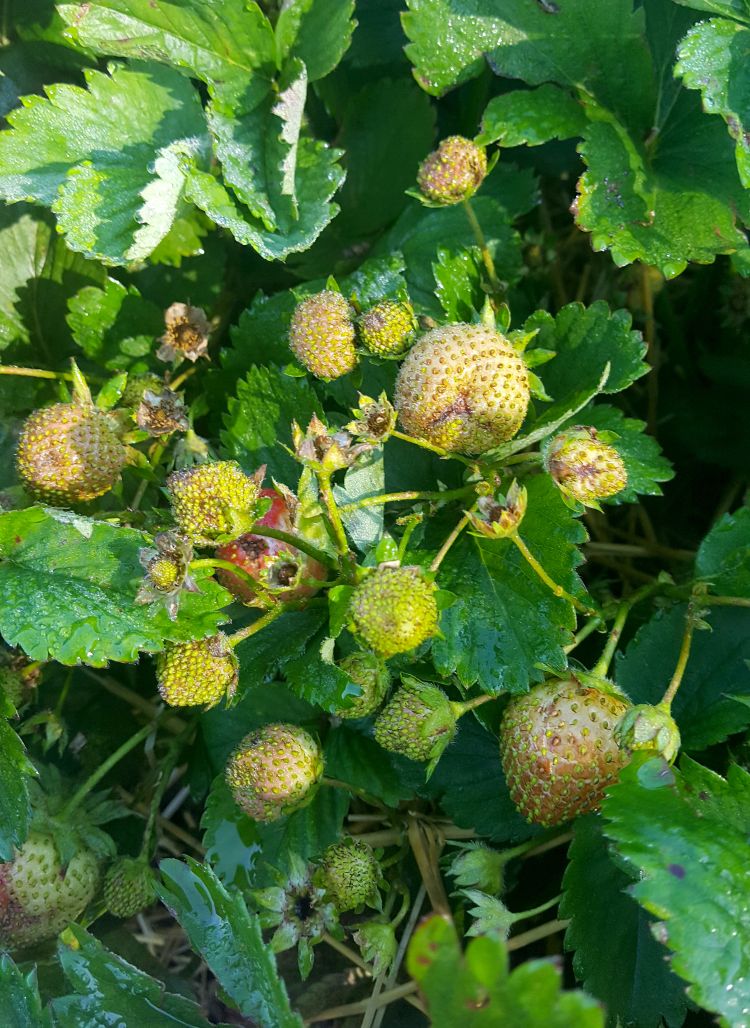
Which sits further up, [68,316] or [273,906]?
[68,316]

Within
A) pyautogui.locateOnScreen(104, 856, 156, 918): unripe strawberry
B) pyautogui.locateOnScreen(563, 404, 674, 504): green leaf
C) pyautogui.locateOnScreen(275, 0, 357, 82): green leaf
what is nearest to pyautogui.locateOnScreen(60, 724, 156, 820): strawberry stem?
pyautogui.locateOnScreen(104, 856, 156, 918): unripe strawberry

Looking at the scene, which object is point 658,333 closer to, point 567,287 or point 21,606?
point 567,287

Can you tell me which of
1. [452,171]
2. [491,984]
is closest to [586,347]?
[452,171]

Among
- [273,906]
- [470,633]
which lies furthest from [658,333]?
[273,906]

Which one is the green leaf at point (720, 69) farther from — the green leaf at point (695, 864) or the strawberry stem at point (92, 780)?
the strawberry stem at point (92, 780)

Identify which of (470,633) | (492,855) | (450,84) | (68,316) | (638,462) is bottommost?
(492,855)

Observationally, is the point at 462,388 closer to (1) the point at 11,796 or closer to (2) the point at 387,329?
(2) the point at 387,329

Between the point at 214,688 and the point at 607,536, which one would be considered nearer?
the point at 214,688

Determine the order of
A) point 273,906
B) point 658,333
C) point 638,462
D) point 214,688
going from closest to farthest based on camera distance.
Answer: point 214,688 < point 273,906 < point 638,462 < point 658,333
